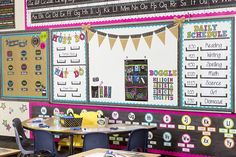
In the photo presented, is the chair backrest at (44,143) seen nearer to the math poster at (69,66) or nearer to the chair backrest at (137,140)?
the chair backrest at (137,140)

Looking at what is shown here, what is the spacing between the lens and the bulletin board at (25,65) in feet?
24.5

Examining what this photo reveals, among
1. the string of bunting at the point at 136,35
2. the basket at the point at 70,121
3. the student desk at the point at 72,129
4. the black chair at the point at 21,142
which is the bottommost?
the black chair at the point at 21,142

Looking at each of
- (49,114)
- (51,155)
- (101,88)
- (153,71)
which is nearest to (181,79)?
(153,71)

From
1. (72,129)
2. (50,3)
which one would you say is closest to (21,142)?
(72,129)

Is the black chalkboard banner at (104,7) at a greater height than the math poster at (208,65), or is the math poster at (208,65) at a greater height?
the black chalkboard banner at (104,7)

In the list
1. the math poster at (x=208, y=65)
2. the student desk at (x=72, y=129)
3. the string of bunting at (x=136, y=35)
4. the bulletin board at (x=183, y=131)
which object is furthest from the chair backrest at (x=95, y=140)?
the string of bunting at (x=136, y=35)

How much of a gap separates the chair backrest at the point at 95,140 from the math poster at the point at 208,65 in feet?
5.11

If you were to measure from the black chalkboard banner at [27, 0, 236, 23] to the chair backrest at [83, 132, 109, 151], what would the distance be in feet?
7.38

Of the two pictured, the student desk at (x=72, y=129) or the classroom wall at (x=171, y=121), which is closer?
the student desk at (x=72, y=129)

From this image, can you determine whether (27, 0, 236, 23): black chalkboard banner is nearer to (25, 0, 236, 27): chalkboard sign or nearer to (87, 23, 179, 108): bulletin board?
(25, 0, 236, 27): chalkboard sign

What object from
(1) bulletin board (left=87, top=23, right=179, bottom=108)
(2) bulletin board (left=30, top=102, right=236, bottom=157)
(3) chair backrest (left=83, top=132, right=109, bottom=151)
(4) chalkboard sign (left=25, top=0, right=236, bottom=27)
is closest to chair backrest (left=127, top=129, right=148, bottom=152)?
(3) chair backrest (left=83, top=132, right=109, bottom=151)

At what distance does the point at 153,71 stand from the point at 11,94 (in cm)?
314

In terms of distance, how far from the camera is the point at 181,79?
598cm

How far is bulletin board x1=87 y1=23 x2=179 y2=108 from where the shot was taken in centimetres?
608
